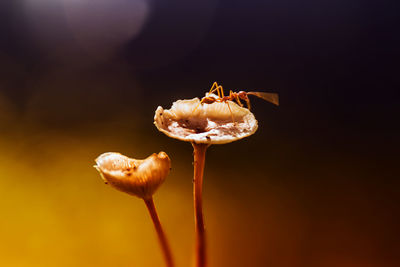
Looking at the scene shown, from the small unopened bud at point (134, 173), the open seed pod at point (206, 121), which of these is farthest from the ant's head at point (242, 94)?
the small unopened bud at point (134, 173)

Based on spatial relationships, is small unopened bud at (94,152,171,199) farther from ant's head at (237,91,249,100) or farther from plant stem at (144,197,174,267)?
ant's head at (237,91,249,100)

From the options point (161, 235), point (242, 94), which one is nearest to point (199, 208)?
point (161, 235)

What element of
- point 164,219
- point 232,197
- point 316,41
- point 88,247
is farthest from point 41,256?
point 316,41

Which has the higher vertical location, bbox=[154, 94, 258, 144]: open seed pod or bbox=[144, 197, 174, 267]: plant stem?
bbox=[154, 94, 258, 144]: open seed pod

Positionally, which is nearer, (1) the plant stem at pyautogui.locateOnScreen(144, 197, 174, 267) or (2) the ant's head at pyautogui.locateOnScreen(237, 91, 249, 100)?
(1) the plant stem at pyautogui.locateOnScreen(144, 197, 174, 267)

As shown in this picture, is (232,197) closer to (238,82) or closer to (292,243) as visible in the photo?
(292,243)

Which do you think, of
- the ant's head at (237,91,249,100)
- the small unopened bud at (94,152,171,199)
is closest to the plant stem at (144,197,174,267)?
the small unopened bud at (94,152,171,199)
